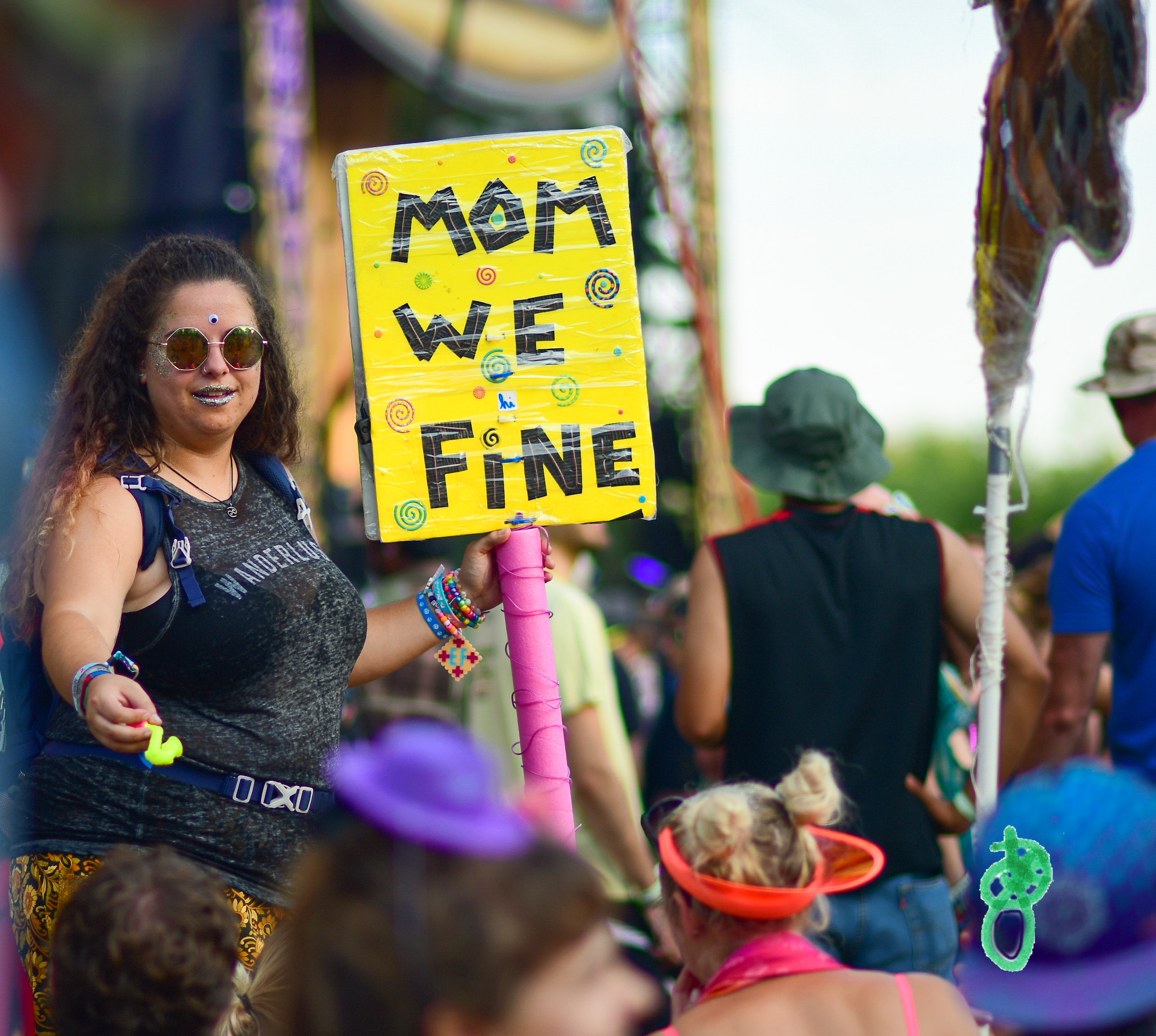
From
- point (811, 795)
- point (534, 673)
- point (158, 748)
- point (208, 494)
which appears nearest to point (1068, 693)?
point (811, 795)

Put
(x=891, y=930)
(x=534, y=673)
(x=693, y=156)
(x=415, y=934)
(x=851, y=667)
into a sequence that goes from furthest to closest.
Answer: (x=693, y=156), (x=851, y=667), (x=891, y=930), (x=534, y=673), (x=415, y=934)

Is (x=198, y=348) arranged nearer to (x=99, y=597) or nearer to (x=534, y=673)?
(x=99, y=597)

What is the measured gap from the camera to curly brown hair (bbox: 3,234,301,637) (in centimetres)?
182

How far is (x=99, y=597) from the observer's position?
1.71m

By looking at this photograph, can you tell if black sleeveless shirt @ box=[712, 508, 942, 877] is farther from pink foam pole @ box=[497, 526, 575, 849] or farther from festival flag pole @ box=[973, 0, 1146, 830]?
pink foam pole @ box=[497, 526, 575, 849]

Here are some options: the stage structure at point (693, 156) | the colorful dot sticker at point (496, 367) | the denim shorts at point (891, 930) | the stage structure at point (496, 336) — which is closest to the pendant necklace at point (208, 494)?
the stage structure at point (496, 336)

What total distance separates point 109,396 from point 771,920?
118 cm

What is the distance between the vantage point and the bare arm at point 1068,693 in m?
2.71

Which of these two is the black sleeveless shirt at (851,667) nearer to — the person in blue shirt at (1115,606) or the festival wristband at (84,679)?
the person in blue shirt at (1115,606)

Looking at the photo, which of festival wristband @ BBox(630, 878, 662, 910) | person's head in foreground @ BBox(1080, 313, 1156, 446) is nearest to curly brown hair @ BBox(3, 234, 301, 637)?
festival wristband @ BBox(630, 878, 662, 910)

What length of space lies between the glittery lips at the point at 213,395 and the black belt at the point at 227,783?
50 cm

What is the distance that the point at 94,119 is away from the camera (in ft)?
27.8

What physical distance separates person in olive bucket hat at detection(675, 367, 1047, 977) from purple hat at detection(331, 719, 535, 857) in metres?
1.74

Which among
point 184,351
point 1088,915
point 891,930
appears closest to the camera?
point 1088,915
